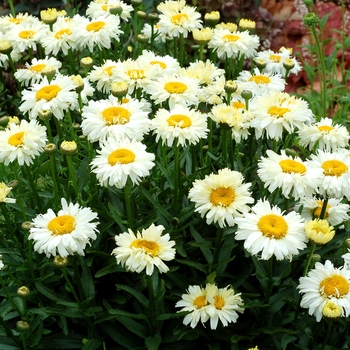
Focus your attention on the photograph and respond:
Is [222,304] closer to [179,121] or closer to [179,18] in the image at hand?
[179,121]

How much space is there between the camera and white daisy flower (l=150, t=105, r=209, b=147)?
2217mm

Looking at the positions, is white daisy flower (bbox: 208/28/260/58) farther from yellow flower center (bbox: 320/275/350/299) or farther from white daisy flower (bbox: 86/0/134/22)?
yellow flower center (bbox: 320/275/350/299)

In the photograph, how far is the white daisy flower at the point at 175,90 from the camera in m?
2.49

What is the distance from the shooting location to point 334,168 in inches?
82.9

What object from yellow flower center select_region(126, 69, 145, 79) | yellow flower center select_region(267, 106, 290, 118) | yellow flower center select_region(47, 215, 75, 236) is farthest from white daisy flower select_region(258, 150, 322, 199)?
yellow flower center select_region(126, 69, 145, 79)

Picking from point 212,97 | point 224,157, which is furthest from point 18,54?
point 224,157

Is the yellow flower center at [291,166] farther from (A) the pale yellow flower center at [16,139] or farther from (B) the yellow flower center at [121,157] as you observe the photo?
(A) the pale yellow flower center at [16,139]

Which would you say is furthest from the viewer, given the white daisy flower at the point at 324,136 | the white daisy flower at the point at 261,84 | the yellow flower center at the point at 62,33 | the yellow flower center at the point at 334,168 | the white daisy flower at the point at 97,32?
the yellow flower center at the point at 62,33

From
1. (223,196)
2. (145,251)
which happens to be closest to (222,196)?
(223,196)

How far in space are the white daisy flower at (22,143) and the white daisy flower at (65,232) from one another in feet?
1.05

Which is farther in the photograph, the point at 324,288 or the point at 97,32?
the point at 97,32

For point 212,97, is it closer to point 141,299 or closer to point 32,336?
point 141,299

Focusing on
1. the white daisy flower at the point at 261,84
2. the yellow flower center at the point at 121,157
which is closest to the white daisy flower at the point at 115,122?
the yellow flower center at the point at 121,157

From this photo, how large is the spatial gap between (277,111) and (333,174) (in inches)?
13.8
